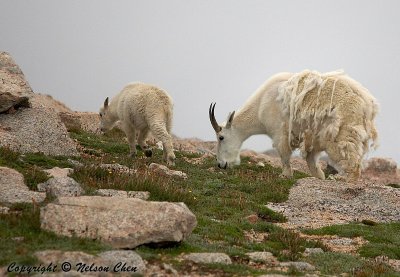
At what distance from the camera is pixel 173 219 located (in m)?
8.41

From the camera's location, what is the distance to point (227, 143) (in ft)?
64.5

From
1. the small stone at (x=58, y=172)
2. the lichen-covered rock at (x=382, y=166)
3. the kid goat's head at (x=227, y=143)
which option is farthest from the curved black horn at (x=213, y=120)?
the lichen-covered rock at (x=382, y=166)

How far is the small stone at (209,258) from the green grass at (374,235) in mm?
3629

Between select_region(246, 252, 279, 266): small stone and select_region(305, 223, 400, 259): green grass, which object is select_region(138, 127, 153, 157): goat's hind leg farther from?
select_region(246, 252, 279, 266): small stone

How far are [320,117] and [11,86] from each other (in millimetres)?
9424

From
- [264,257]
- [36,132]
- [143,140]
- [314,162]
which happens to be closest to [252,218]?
[264,257]

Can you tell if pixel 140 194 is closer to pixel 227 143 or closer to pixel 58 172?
pixel 58 172

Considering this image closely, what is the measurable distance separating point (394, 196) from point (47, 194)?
32.2 feet

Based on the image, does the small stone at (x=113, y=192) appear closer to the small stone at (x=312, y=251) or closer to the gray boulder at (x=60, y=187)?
the gray boulder at (x=60, y=187)

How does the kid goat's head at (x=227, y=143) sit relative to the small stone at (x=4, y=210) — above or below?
above

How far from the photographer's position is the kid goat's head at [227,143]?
64.1 ft

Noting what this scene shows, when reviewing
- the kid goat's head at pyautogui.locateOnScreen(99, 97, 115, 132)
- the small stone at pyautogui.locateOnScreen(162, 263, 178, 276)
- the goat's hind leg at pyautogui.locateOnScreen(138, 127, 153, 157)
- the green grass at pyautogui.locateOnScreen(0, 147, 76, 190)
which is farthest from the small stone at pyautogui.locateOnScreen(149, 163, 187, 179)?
the small stone at pyautogui.locateOnScreen(162, 263, 178, 276)

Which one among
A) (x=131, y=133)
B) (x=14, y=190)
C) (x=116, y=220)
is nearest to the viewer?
(x=116, y=220)

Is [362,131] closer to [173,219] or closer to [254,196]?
[254,196]
